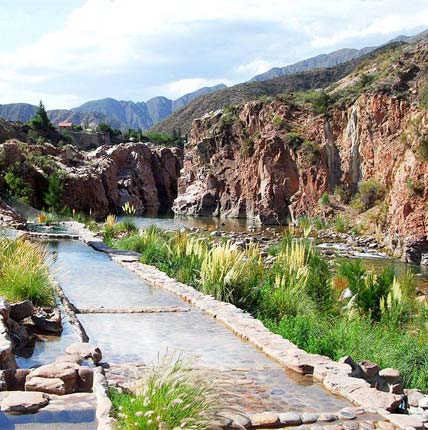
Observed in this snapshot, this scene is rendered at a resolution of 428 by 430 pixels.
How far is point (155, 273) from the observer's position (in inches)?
543

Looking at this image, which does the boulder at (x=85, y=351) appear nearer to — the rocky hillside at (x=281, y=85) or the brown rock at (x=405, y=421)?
the brown rock at (x=405, y=421)

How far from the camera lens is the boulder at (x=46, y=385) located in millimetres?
5809

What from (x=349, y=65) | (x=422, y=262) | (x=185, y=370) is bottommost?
(x=422, y=262)

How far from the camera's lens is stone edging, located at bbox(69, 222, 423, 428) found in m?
6.23

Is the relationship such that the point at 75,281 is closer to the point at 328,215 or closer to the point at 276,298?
the point at 276,298

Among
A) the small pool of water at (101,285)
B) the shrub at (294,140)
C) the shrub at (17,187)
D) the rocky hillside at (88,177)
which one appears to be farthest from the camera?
the shrub at (294,140)

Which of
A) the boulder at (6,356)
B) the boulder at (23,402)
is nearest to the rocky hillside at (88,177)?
the boulder at (6,356)

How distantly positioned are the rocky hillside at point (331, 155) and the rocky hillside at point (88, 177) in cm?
911

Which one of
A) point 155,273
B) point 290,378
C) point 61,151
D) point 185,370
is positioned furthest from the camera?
point 61,151

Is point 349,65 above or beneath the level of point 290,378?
above

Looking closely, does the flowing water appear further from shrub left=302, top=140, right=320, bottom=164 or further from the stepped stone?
shrub left=302, top=140, right=320, bottom=164

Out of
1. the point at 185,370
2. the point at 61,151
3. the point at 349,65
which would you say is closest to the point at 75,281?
the point at 185,370

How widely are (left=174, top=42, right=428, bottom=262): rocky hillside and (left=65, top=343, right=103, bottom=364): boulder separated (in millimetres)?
23852

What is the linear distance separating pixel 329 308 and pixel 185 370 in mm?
6967
